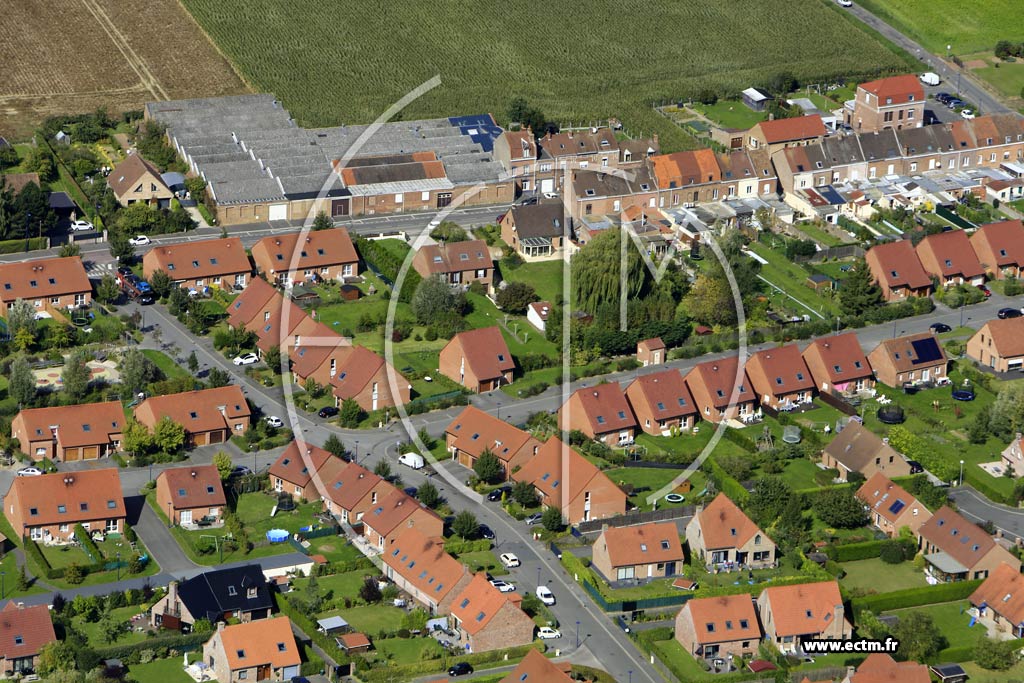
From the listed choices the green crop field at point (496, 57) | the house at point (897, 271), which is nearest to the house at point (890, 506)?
the house at point (897, 271)

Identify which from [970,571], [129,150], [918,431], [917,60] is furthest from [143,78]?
[970,571]

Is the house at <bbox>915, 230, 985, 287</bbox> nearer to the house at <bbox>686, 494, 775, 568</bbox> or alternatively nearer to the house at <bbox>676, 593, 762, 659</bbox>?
the house at <bbox>686, 494, 775, 568</bbox>

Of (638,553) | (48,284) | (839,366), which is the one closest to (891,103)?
(839,366)

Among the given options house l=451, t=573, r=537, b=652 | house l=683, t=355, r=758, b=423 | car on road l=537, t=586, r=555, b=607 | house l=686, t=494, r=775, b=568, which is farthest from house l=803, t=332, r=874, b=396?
house l=451, t=573, r=537, b=652

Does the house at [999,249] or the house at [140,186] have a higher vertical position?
the house at [140,186]

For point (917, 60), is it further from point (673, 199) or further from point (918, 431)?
point (918, 431)

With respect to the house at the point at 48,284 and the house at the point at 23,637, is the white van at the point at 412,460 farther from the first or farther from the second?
the house at the point at 48,284
